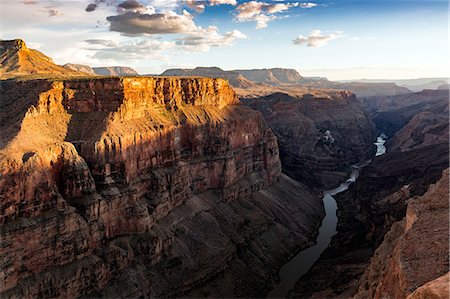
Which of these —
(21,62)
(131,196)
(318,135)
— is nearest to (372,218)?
(131,196)

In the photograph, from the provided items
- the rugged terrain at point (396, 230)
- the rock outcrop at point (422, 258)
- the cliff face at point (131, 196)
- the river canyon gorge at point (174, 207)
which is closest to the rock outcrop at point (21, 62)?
the river canyon gorge at point (174, 207)

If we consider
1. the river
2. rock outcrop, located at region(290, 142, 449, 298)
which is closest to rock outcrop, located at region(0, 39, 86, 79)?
the river

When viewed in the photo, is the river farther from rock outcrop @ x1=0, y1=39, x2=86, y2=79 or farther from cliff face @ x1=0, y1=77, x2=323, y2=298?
rock outcrop @ x1=0, y1=39, x2=86, y2=79

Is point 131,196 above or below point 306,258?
above

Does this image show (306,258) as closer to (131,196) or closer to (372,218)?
(372,218)

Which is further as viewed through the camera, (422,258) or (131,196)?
(131,196)

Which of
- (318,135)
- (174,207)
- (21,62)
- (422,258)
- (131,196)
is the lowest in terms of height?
(174,207)
